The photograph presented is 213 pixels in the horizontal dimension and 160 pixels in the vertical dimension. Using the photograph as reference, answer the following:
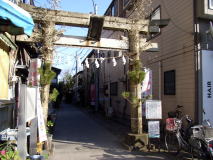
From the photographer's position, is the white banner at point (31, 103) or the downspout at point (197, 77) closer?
the white banner at point (31, 103)

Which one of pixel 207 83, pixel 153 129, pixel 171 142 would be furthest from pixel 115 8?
pixel 171 142

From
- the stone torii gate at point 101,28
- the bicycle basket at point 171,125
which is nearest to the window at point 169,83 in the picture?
the stone torii gate at point 101,28

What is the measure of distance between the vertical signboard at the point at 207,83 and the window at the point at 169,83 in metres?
2.05

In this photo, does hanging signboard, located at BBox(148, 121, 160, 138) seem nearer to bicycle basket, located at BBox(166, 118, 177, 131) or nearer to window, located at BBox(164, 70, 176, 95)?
bicycle basket, located at BBox(166, 118, 177, 131)

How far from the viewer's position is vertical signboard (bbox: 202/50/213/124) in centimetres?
973

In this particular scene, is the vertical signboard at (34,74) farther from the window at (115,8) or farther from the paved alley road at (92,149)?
the window at (115,8)

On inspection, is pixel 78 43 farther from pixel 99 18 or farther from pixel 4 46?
pixel 4 46

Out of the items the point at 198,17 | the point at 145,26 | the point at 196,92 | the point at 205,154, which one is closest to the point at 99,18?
the point at 145,26

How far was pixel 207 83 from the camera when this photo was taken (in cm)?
984

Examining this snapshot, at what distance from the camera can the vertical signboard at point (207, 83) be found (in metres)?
9.73

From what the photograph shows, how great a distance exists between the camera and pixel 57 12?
874 centimetres

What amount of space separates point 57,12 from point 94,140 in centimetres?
585

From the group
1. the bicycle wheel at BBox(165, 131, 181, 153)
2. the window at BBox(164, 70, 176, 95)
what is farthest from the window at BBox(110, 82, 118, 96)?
the bicycle wheel at BBox(165, 131, 181, 153)

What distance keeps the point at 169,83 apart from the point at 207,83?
8.53ft
